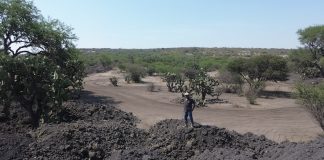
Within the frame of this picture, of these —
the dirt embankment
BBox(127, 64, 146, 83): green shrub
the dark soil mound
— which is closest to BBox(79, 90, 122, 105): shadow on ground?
BBox(127, 64, 146, 83): green shrub

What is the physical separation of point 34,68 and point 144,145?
722 centimetres

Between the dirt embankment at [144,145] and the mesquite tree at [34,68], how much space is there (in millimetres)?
2802

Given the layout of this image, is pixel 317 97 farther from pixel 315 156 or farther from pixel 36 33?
pixel 36 33

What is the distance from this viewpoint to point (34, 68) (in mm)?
22797

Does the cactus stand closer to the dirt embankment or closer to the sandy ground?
the sandy ground

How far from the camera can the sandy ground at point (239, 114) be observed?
23.6 m

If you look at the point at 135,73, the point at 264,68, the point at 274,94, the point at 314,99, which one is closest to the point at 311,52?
the point at 264,68

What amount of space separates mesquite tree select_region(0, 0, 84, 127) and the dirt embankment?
280cm

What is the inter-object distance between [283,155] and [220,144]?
109 inches

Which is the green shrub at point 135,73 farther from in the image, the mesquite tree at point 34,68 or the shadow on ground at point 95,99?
the mesquite tree at point 34,68

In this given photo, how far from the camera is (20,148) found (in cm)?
1750

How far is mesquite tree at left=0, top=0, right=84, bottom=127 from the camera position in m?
22.7

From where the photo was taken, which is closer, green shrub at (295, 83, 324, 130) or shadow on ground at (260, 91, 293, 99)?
green shrub at (295, 83, 324, 130)

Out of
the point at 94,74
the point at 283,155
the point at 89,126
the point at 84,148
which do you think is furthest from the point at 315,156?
the point at 94,74
